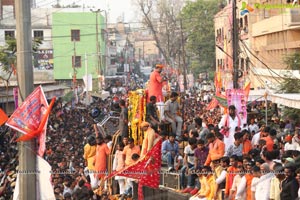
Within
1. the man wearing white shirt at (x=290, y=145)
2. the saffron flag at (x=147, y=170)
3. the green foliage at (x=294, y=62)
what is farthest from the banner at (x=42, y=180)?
the green foliage at (x=294, y=62)

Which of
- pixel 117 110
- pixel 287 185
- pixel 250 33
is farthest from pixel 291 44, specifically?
pixel 287 185

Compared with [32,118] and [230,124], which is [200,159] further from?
[32,118]

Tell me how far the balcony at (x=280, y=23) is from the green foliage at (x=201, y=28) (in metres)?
25.4

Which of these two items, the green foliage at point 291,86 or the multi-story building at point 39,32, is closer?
the green foliage at point 291,86

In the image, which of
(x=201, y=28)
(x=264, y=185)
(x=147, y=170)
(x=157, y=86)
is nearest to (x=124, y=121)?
(x=157, y=86)

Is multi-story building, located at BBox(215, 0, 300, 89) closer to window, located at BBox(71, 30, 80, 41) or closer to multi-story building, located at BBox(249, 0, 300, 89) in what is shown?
multi-story building, located at BBox(249, 0, 300, 89)

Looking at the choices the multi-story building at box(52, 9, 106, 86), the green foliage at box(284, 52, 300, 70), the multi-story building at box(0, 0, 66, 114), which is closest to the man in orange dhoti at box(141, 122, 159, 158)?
the green foliage at box(284, 52, 300, 70)

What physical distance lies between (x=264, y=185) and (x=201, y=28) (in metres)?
60.9

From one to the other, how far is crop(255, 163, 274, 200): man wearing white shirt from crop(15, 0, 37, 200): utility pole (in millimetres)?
3513

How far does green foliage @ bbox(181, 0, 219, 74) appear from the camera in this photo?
70.6 meters

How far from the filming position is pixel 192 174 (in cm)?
1334

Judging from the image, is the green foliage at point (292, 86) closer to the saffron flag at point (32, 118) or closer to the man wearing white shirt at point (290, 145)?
the man wearing white shirt at point (290, 145)

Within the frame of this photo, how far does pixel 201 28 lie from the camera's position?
71062mm

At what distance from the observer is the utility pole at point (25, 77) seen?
898 centimetres
